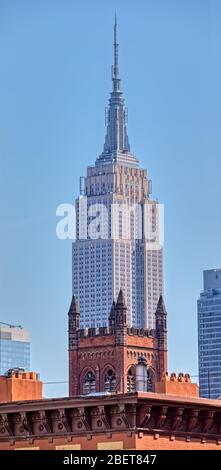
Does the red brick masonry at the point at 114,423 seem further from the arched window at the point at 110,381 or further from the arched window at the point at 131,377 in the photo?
the arched window at the point at 110,381

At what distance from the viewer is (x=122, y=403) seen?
66750 millimetres

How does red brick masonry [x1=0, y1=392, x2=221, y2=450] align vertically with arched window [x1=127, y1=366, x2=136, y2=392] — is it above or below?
below

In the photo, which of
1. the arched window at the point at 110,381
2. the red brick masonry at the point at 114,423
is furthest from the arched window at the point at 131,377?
the red brick masonry at the point at 114,423

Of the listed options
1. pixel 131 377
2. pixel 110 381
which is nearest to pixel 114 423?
pixel 131 377

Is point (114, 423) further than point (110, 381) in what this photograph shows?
No

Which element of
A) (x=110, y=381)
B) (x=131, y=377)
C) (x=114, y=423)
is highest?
(x=131, y=377)

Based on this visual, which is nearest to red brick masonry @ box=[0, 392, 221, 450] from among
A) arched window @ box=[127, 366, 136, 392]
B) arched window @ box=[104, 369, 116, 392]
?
arched window @ box=[127, 366, 136, 392]

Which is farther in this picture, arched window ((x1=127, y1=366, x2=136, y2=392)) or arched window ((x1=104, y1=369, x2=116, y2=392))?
arched window ((x1=104, y1=369, x2=116, y2=392))

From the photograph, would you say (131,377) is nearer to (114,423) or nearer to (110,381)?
(110,381)

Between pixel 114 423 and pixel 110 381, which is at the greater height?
pixel 110 381

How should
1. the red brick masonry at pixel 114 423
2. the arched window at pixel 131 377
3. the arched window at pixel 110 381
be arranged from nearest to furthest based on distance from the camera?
the red brick masonry at pixel 114 423 < the arched window at pixel 131 377 < the arched window at pixel 110 381

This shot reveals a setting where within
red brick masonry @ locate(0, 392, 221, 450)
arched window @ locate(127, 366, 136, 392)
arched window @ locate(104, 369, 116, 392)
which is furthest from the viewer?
arched window @ locate(104, 369, 116, 392)

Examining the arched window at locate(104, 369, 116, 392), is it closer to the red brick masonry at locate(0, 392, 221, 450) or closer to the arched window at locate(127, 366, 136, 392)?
the arched window at locate(127, 366, 136, 392)
